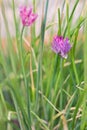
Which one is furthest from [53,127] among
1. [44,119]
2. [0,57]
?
[0,57]

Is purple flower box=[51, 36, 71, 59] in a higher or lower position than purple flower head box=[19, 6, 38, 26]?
lower

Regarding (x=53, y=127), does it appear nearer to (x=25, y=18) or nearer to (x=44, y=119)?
(x=44, y=119)

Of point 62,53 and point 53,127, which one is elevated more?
point 62,53

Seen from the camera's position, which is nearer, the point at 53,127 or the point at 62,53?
the point at 62,53

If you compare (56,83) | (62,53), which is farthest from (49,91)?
(62,53)

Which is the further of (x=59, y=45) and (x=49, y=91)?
(x=49, y=91)

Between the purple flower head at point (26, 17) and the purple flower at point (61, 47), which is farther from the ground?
the purple flower head at point (26, 17)

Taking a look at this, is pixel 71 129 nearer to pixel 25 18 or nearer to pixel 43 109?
pixel 43 109

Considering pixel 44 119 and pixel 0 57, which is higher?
pixel 0 57
